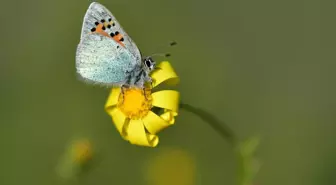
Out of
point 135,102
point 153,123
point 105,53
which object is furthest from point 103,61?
point 153,123

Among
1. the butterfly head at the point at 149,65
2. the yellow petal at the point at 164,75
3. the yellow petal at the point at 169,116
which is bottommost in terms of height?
the yellow petal at the point at 169,116

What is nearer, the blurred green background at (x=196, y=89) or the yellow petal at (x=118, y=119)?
the yellow petal at (x=118, y=119)

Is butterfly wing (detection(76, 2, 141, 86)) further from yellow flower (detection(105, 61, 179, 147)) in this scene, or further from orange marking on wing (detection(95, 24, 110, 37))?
yellow flower (detection(105, 61, 179, 147))

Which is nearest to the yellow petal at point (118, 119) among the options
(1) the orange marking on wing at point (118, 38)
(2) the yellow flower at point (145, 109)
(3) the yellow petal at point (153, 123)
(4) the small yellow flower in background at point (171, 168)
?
(2) the yellow flower at point (145, 109)

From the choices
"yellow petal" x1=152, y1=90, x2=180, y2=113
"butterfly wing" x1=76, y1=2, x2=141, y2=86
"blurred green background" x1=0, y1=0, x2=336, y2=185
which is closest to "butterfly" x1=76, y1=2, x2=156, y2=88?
"butterfly wing" x1=76, y1=2, x2=141, y2=86

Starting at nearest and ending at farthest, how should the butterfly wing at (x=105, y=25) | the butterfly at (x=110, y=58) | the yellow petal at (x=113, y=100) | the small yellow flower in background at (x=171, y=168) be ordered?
1. the butterfly wing at (x=105, y=25)
2. the butterfly at (x=110, y=58)
3. the yellow petal at (x=113, y=100)
4. the small yellow flower in background at (x=171, y=168)

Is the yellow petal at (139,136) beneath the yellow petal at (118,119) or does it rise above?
beneath

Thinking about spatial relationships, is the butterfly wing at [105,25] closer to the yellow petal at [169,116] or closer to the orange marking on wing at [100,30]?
the orange marking on wing at [100,30]
